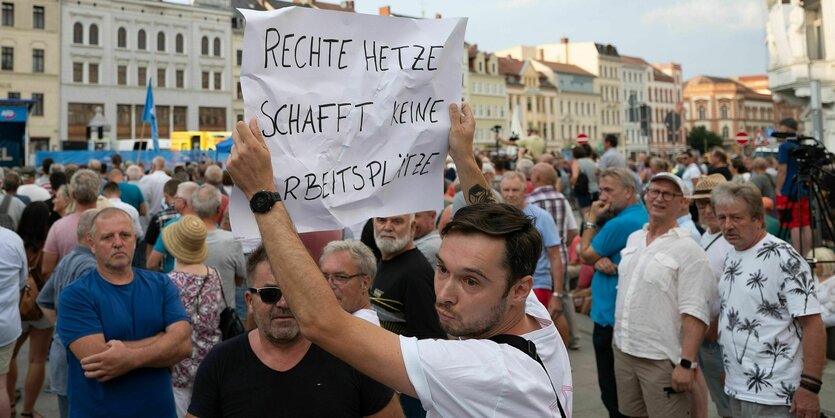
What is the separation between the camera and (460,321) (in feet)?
6.95

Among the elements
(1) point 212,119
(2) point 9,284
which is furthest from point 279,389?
(1) point 212,119

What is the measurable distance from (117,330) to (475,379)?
8.41ft

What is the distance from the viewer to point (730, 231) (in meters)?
4.14

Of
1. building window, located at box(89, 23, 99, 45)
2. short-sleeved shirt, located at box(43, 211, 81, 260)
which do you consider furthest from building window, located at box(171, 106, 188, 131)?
short-sleeved shirt, located at box(43, 211, 81, 260)

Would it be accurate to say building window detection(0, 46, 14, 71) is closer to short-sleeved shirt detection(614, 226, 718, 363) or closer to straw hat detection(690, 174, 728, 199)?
straw hat detection(690, 174, 728, 199)

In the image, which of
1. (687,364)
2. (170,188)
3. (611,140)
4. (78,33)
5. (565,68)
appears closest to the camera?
(687,364)

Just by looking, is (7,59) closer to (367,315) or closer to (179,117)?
(179,117)

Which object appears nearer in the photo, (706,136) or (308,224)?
(308,224)

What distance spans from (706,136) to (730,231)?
99.4 metres

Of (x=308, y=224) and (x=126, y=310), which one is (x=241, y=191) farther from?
(x=126, y=310)

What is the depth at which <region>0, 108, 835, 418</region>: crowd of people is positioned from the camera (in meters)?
2.07

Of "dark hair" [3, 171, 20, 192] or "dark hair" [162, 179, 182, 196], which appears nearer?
"dark hair" [3, 171, 20, 192]

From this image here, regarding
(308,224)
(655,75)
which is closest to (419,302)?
(308,224)

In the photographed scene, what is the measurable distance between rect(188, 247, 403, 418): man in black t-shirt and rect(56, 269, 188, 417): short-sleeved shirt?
43.8 inches
